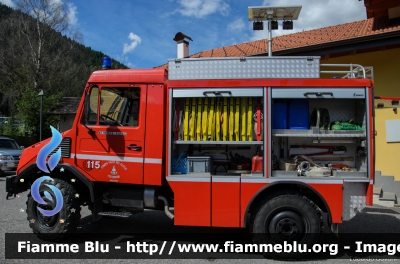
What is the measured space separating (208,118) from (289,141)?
1.39 meters

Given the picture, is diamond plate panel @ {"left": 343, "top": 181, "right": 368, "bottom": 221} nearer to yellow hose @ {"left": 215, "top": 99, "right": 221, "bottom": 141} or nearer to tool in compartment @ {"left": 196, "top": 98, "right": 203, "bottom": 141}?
yellow hose @ {"left": 215, "top": 99, "right": 221, "bottom": 141}

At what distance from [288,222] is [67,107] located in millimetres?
24614

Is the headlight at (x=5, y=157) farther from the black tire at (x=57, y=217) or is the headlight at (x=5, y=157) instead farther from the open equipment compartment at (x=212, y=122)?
the open equipment compartment at (x=212, y=122)

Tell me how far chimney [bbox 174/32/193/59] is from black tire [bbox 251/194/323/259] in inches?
546

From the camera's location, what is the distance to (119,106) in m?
Answer: 5.66

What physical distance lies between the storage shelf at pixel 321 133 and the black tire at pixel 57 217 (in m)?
3.37

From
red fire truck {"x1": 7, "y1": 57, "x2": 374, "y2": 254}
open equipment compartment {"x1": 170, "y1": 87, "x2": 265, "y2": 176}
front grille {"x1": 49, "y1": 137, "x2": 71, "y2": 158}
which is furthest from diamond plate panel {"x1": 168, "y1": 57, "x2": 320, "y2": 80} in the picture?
front grille {"x1": 49, "y1": 137, "x2": 71, "y2": 158}

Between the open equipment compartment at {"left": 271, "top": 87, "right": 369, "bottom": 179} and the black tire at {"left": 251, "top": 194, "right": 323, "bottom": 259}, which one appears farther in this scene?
the open equipment compartment at {"left": 271, "top": 87, "right": 369, "bottom": 179}

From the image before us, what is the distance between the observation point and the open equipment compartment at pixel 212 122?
5.25 m

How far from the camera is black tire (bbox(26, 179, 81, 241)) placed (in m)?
5.46

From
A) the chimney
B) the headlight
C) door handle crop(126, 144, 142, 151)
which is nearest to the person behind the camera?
door handle crop(126, 144, 142, 151)

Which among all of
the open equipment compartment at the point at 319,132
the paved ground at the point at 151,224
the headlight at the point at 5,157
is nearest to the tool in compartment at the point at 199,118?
the open equipment compartment at the point at 319,132

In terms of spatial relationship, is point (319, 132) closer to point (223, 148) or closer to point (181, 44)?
point (223, 148)

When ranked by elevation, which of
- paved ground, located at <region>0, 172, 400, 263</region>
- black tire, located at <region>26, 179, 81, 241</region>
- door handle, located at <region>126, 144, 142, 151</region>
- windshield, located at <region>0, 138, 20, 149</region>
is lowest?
paved ground, located at <region>0, 172, 400, 263</region>
